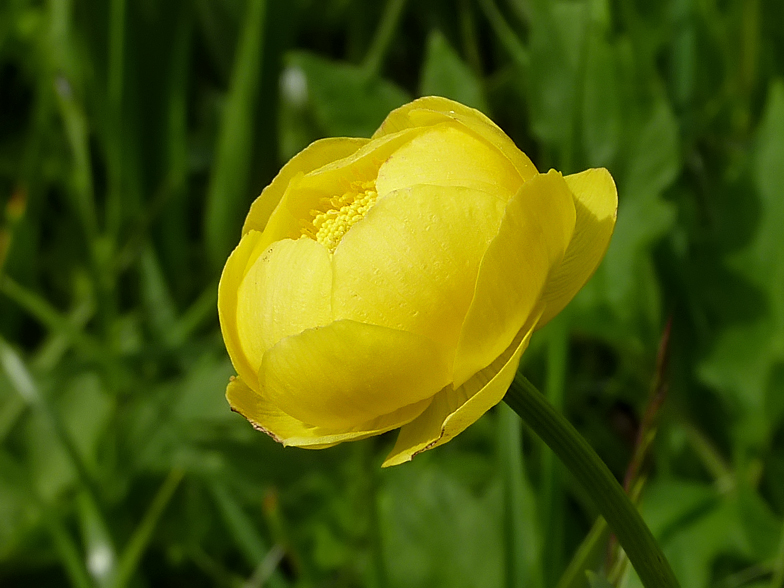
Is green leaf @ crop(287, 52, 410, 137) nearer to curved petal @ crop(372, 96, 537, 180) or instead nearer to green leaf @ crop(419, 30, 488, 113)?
green leaf @ crop(419, 30, 488, 113)

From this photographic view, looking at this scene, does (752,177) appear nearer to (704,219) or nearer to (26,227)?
(704,219)

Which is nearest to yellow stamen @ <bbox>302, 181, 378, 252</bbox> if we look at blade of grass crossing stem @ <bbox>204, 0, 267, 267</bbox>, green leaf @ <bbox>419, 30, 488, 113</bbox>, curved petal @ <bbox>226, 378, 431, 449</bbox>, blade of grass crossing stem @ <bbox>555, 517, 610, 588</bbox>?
curved petal @ <bbox>226, 378, 431, 449</bbox>

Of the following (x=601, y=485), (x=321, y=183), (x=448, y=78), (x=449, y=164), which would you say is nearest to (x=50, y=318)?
(x=448, y=78)

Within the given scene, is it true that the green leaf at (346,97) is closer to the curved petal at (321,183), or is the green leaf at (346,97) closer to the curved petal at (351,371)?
the curved petal at (321,183)

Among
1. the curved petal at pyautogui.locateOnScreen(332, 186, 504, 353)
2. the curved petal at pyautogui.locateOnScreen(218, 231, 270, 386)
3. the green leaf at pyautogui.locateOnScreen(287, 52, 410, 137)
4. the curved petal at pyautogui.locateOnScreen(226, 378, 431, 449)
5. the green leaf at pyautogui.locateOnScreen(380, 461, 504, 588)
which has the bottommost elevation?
the green leaf at pyautogui.locateOnScreen(380, 461, 504, 588)

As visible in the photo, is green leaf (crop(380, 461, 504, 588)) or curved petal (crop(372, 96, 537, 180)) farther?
green leaf (crop(380, 461, 504, 588))

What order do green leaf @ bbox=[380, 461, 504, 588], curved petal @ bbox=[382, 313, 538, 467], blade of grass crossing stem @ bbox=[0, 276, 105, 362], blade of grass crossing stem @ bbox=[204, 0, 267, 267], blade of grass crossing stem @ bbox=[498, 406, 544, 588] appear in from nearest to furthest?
curved petal @ bbox=[382, 313, 538, 467]
blade of grass crossing stem @ bbox=[498, 406, 544, 588]
green leaf @ bbox=[380, 461, 504, 588]
blade of grass crossing stem @ bbox=[0, 276, 105, 362]
blade of grass crossing stem @ bbox=[204, 0, 267, 267]
